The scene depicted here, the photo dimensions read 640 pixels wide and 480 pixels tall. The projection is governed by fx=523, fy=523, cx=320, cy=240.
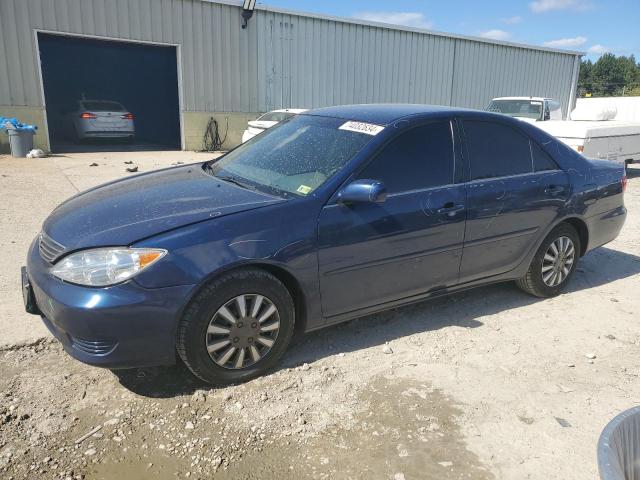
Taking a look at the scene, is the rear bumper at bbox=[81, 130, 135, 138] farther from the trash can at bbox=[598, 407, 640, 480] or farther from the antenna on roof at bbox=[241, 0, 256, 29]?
the trash can at bbox=[598, 407, 640, 480]

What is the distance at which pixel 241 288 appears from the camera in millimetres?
2973

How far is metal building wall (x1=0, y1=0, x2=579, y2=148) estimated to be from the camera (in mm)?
14062

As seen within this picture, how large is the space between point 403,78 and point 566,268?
16462 millimetres

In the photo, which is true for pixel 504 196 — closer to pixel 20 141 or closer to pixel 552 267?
pixel 552 267

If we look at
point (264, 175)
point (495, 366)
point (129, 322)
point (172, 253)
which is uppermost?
point (264, 175)

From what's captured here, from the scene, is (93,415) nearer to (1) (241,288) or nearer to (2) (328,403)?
(1) (241,288)

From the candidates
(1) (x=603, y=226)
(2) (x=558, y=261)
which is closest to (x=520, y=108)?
(1) (x=603, y=226)

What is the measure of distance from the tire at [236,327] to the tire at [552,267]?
2.39 metres

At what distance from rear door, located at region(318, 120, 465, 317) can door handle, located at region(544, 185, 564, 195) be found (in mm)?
949

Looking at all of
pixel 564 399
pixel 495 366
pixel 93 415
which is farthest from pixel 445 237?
pixel 93 415

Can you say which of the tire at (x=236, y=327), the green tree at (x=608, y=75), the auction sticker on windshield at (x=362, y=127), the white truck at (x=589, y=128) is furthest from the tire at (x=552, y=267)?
the green tree at (x=608, y=75)

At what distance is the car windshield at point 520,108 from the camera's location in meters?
12.0

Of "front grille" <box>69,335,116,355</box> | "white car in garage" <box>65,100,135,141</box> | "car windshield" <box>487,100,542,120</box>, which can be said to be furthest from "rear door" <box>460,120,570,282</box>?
"white car in garage" <box>65,100,135,141</box>

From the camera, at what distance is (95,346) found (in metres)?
2.79
